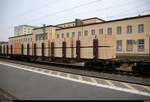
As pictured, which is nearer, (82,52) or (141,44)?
(82,52)

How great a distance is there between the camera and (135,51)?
3481 centimetres

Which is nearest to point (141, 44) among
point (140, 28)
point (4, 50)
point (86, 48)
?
point (140, 28)

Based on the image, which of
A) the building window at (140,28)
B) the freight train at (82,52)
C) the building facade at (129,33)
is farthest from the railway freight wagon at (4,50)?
the building window at (140,28)

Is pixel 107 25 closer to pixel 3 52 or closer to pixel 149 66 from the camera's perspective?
pixel 3 52

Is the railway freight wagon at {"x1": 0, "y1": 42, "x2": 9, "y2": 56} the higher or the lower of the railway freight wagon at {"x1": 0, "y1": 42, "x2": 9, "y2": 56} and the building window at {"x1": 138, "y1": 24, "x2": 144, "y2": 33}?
the lower

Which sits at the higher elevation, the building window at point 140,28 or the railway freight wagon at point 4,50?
the building window at point 140,28

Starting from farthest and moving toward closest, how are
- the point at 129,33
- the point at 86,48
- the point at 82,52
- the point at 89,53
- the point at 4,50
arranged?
1. the point at 4,50
2. the point at 129,33
3. the point at 82,52
4. the point at 86,48
5. the point at 89,53

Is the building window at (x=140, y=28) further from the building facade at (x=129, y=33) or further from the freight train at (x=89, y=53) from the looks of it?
the freight train at (x=89, y=53)

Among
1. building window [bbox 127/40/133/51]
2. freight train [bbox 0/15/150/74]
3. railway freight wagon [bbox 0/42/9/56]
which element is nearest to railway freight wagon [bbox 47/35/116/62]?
freight train [bbox 0/15/150/74]

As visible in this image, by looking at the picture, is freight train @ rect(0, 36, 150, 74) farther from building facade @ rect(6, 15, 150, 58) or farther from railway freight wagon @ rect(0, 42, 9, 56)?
railway freight wagon @ rect(0, 42, 9, 56)

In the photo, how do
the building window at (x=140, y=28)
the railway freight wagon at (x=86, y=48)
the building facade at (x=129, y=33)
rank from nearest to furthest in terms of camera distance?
the railway freight wagon at (x=86, y=48) → the building facade at (x=129, y=33) → the building window at (x=140, y=28)

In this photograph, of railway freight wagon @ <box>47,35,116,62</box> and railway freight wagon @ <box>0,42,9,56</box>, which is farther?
railway freight wagon @ <box>0,42,9,56</box>

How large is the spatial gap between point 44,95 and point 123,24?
33.9 m

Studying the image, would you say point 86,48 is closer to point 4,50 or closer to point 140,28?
→ point 140,28
